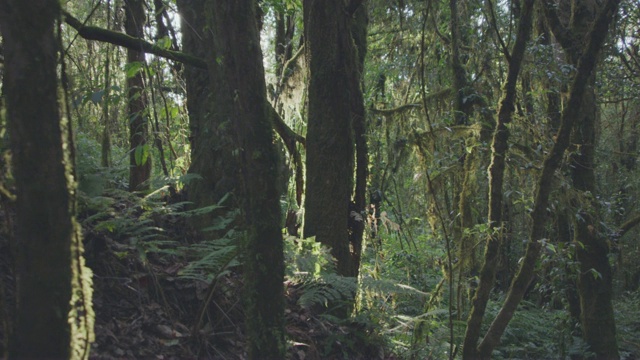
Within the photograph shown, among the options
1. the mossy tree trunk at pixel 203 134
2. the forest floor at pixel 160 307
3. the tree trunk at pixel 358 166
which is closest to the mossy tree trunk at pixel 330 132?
the tree trunk at pixel 358 166

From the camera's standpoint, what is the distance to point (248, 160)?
9.95 feet

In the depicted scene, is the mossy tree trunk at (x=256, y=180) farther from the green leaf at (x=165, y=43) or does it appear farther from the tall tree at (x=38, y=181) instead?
the green leaf at (x=165, y=43)

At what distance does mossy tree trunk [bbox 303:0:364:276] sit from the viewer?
6.10 m

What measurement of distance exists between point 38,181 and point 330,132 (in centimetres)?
431

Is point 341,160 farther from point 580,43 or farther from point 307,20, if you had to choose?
point 580,43

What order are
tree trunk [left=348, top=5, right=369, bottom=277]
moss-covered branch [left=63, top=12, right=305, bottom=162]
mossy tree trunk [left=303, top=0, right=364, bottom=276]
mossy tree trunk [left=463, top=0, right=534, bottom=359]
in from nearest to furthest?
moss-covered branch [left=63, top=12, right=305, bottom=162] → mossy tree trunk [left=463, top=0, right=534, bottom=359] → mossy tree trunk [left=303, top=0, right=364, bottom=276] → tree trunk [left=348, top=5, right=369, bottom=277]

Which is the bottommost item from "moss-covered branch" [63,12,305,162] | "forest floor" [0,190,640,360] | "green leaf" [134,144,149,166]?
"forest floor" [0,190,640,360]

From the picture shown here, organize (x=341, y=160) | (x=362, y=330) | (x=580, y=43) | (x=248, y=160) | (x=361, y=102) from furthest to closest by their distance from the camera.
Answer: (x=580, y=43) < (x=361, y=102) < (x=341, y=160) < (x=362, y=330) < (x=248, y=160)

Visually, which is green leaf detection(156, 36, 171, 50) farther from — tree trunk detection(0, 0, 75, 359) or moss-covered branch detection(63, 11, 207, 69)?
tree trunk detection(0, 0, 75, 359)

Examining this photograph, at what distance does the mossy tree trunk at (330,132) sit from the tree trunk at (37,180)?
161 inches

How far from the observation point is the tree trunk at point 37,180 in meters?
2.01

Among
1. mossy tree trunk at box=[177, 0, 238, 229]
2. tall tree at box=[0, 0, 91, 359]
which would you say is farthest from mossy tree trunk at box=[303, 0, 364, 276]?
tall tree at box=[0, 0, 91, 359]

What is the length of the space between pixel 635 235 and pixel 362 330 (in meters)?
14.7

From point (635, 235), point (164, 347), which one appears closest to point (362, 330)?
point (164, 347)
